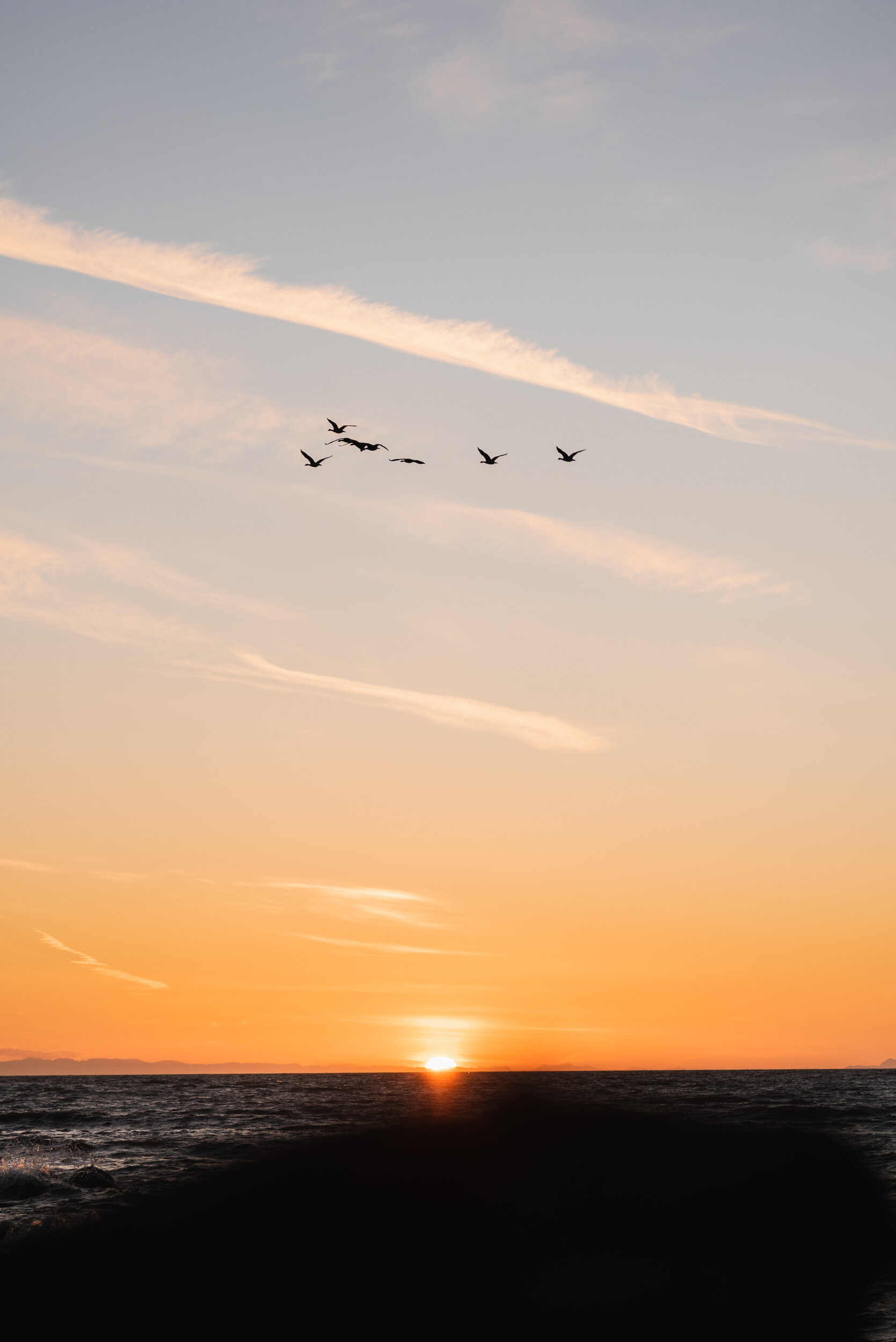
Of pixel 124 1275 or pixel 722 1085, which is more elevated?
Result: pixel 124 1275

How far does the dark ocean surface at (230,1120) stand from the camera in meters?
35.2

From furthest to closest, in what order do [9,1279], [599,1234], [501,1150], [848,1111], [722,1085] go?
1. [722,1085]
2. [848,1111]
3. [501,1150]
4. [599,1234]
5. [9,1279]

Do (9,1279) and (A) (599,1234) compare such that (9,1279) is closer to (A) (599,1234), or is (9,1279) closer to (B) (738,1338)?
(A) (599,1234)

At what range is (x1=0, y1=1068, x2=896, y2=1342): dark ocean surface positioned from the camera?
35.2 m

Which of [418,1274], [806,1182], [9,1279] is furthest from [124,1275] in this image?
[806,1182]

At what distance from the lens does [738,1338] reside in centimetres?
2353

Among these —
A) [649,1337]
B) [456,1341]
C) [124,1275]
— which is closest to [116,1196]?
[124,1275]

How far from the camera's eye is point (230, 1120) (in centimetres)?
6069

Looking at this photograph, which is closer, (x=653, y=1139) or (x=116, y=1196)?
(x=116, y=1196)

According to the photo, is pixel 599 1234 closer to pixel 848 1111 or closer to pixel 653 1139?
pixel 653 1139

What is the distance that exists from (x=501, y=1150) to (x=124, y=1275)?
1613cm

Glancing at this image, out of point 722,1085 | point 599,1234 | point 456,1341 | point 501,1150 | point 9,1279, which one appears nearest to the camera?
point 456,1341

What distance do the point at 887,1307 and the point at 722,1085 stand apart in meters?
82.8

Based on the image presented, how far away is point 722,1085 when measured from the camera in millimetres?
Result: 101250
